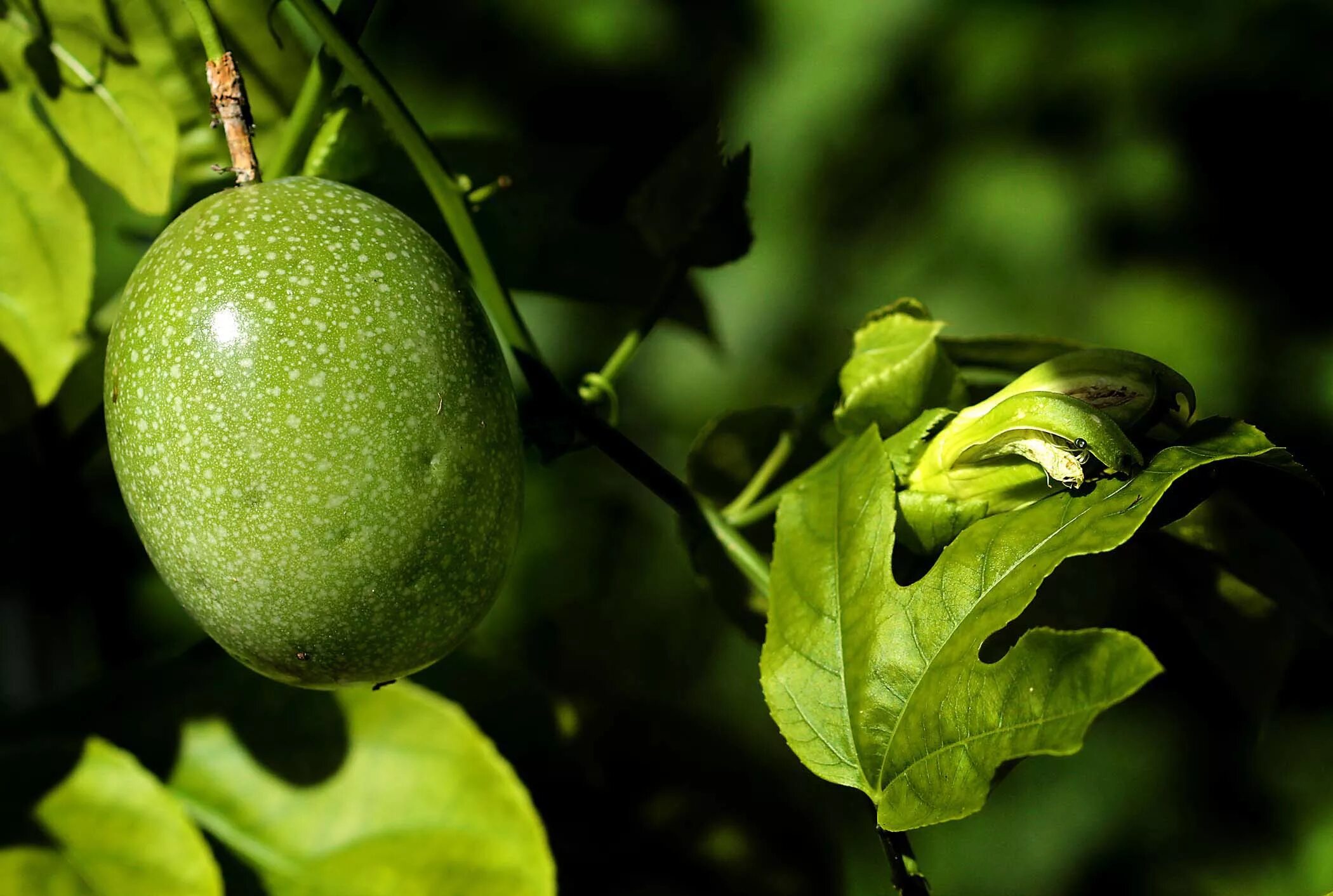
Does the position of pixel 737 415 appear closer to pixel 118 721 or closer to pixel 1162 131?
pixel 118 721

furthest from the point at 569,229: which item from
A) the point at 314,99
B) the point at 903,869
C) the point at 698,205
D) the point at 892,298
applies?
the point at 892,298

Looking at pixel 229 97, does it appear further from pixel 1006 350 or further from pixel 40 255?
pixel 1006 350

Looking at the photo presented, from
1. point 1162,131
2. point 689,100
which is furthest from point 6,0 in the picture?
point 1162,131

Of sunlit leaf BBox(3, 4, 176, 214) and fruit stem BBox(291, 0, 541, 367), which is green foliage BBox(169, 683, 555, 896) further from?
sunlit leaf BBox(3, 4, 176, 214)

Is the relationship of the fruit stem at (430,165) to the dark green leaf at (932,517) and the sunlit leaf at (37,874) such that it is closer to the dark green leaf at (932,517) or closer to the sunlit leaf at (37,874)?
the dark green leaf at (932,517)

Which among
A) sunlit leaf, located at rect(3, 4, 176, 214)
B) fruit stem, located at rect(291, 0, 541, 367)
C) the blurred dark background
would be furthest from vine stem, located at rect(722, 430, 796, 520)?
sunlit leaf, located at rect(3, 4, 176, 214)

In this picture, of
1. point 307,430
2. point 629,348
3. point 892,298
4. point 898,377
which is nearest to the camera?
point 307,430
